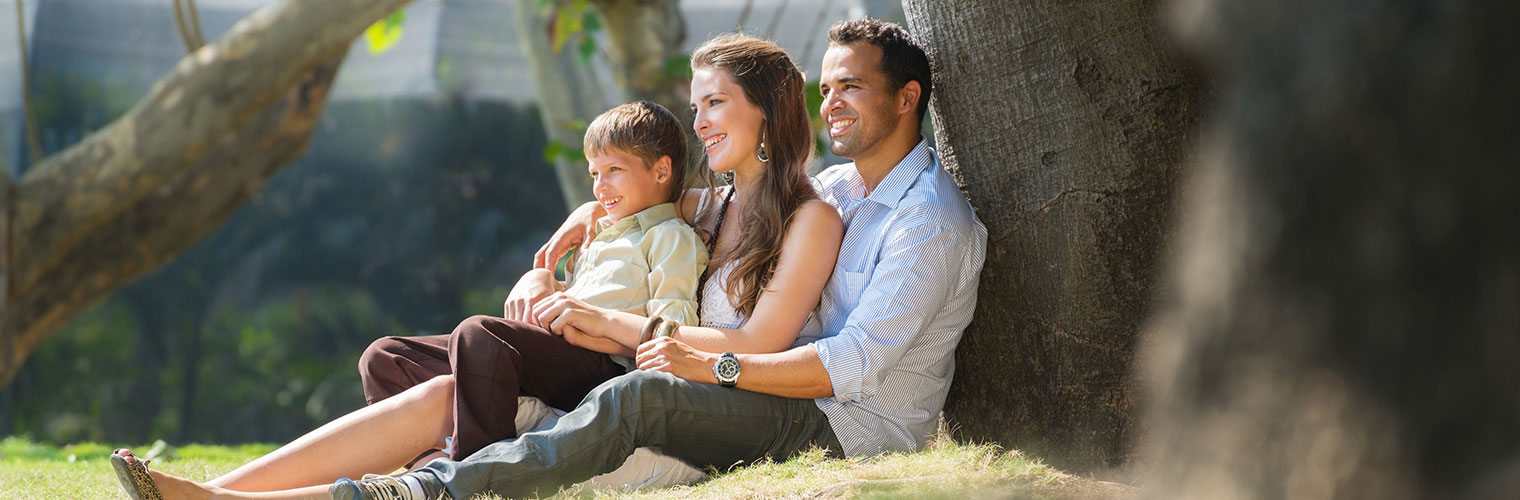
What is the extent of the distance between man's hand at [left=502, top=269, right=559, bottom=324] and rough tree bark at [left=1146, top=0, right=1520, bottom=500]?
2248mm

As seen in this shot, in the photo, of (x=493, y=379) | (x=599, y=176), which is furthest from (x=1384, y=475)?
(x=599, y=176)

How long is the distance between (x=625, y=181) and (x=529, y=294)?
0.40 metres

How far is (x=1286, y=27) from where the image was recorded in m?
1.17

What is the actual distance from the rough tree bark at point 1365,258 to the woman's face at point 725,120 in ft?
6.90

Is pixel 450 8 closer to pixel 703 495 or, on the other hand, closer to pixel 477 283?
pixel 477 283

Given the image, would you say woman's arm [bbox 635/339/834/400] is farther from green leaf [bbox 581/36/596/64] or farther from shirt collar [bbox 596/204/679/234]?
green leaf [bbox 581/36/596/64]

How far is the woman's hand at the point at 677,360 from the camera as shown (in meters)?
2.89

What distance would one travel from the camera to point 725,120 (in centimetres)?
325

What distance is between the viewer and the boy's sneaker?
8.36 ft

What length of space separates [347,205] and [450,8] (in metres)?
2.57

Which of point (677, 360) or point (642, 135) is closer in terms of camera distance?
point (677, 360)

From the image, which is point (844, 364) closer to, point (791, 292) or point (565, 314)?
point (791, 292)

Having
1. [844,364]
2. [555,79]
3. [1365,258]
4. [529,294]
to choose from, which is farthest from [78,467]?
[555,79]

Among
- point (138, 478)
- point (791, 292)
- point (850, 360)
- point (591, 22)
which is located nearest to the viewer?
point (138, 478)
